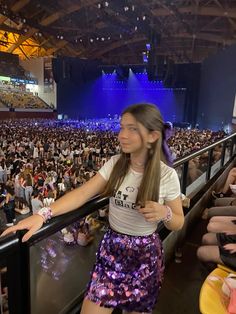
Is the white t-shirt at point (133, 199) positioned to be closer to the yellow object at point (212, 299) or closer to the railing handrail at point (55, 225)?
the railing handrail at point (55, 225)

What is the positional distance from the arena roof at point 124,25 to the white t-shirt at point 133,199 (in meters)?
15.1

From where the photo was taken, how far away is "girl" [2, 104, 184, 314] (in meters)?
1.21

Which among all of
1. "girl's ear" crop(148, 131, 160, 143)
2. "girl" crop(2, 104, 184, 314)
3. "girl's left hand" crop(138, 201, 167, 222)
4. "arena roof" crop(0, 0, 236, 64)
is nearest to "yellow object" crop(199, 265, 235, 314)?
"girl" crop(2, 104, 184, 314)

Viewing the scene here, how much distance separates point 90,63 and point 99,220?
72.4 ft

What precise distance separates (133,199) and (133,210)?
0.05 metres

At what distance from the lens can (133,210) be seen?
1.28m

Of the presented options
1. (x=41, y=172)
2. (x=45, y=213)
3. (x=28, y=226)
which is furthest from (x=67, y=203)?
(x=41, y=172)

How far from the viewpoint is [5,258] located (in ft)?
3.09

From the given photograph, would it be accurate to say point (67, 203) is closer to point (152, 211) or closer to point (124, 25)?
point (152, 211)

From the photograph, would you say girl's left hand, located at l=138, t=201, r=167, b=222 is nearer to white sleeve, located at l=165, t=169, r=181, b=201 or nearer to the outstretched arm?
white sleeve, located at l=165, t=169, r=181, b=201

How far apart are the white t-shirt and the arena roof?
15098mm

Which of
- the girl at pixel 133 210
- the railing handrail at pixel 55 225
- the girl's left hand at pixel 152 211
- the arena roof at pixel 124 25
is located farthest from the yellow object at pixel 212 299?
the arena roof at pixel 124 25

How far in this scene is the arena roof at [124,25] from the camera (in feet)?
52.0

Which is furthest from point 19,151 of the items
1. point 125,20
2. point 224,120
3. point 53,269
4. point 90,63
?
point 90,63
